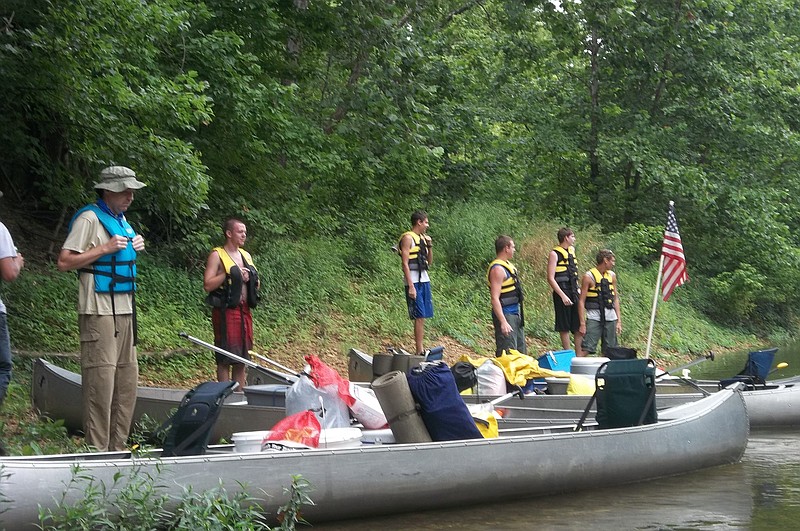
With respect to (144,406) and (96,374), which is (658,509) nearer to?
(96,374)

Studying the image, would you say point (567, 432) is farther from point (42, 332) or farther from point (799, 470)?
point (42, 332)

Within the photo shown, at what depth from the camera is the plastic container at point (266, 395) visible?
7.68 m

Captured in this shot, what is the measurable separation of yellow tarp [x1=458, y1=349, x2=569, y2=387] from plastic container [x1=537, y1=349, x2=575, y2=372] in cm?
58

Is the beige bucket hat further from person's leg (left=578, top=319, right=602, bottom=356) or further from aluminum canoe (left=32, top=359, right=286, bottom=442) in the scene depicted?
person's leg (left=578, top=319, right=602, bottom=356)

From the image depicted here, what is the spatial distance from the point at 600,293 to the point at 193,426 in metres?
6.71

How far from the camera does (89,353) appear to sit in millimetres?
6344

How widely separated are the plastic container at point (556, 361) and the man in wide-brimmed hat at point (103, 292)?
4678 mm

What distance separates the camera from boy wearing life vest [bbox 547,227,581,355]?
11.5 meters

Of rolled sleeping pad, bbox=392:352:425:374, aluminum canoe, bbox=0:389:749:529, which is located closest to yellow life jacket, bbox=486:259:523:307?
rolled sleeping pad, bbox=392:352:425:374

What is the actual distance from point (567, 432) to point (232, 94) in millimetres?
6067

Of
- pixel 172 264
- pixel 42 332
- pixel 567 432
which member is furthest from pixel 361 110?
pixel 567 432

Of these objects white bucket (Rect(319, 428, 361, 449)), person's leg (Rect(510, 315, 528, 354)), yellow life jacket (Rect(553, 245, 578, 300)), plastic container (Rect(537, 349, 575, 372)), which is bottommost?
white bucket (Rect(319, 428, 361, 449))

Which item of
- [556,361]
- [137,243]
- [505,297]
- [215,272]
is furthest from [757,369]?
[137,243]

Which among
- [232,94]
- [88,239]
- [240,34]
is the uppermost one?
[240,34]
